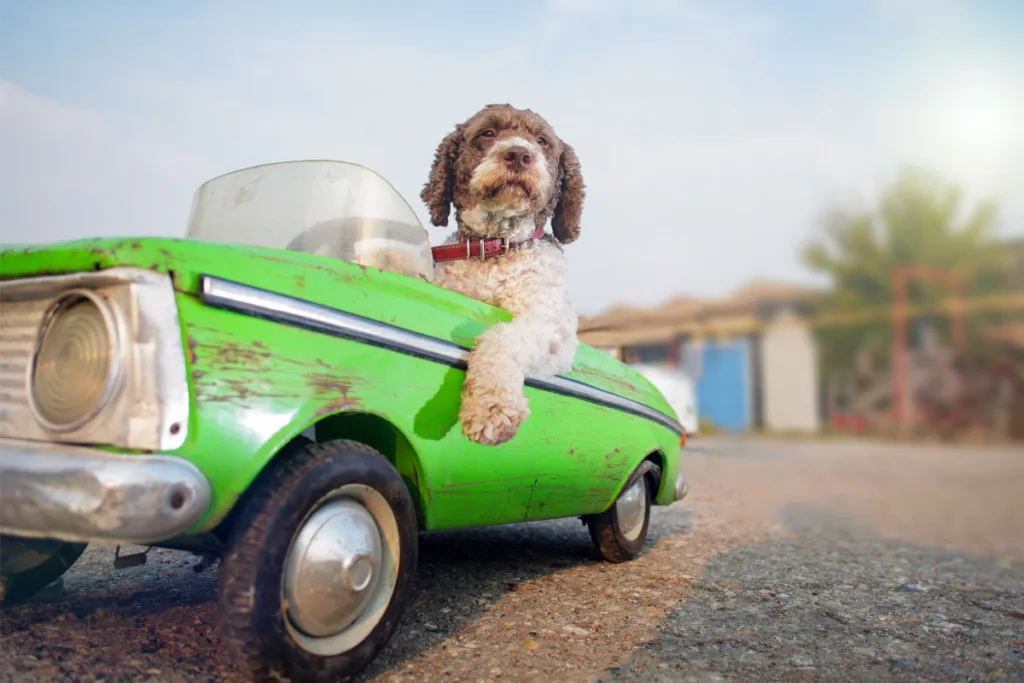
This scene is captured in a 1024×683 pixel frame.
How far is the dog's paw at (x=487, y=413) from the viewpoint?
8.68 feet

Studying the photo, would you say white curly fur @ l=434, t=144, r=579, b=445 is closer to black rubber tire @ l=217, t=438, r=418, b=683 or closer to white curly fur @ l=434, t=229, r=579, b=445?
white curly fur @ l=434, t=229, r=579, b=445

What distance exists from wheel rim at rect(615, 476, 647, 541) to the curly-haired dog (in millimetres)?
1132

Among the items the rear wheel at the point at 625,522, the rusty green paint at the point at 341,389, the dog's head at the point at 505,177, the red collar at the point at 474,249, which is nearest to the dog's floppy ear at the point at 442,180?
the dog's head at the point at 505,177

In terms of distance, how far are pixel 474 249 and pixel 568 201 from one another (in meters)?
0.83

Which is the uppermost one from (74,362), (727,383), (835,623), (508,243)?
(508,243)

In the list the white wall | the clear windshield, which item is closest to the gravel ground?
the clear windshield

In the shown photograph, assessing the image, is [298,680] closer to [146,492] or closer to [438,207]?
[146,492]

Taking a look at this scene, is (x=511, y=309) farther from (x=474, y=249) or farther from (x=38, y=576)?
(x=38, y=576)

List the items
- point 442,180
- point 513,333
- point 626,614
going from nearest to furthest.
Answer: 1. point 513,333
2. point 626,614
3. point 442,180

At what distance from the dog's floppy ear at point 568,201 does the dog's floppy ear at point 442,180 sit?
57cm

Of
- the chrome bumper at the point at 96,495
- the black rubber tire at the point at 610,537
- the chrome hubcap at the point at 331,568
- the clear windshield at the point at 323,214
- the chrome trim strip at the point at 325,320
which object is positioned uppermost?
the clear windshield at the point at 323,214

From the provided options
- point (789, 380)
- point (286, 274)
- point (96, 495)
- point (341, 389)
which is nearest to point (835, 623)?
point (341, 389)

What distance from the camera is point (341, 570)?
2105mm

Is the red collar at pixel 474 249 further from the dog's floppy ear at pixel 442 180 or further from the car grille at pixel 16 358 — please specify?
the car grille at pixel 16 358
